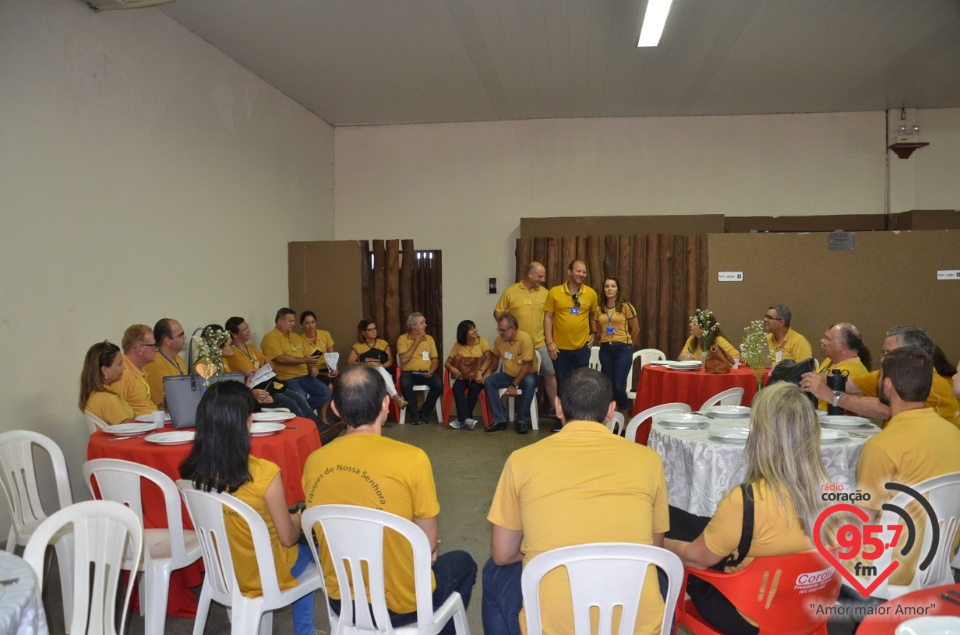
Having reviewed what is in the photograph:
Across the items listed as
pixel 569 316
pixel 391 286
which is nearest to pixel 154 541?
pixel 569 316

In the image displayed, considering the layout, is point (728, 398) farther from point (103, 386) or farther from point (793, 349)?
point (103, 386)

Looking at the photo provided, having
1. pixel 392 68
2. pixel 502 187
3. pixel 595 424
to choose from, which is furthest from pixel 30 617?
pixel 502 187

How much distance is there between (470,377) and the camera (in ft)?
24.1

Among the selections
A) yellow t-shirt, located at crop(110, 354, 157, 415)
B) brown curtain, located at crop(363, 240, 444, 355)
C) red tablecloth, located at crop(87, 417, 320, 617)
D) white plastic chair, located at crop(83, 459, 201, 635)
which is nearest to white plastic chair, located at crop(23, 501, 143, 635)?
white plastic chair, located at crop(83, 459, 201, 635)

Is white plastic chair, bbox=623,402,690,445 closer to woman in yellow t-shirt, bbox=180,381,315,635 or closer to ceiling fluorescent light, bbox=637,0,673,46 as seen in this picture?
woman in yellow t-shirt, bbox=180,381,315,635

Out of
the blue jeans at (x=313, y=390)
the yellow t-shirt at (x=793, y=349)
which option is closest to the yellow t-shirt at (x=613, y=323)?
the yellow t-shirt at (x=793, y=349)

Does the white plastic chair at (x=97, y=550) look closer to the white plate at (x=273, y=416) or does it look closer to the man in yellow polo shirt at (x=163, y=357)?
the white plate at (x=273, y=416)

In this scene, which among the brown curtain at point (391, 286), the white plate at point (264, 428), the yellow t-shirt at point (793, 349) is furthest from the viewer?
the brown curtain at point (391, 286)

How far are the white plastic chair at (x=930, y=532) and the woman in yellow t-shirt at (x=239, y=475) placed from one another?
2.05m

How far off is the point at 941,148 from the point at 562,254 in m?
4.96

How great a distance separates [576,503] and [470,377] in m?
5.33

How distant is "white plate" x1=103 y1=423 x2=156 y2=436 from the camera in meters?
3.58

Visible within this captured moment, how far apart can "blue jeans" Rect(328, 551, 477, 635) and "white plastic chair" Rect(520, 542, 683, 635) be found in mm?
560

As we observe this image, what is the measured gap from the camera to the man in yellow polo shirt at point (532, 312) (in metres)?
7.66
